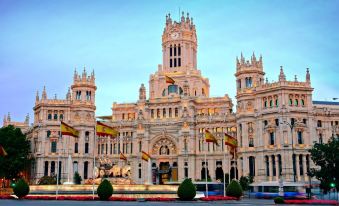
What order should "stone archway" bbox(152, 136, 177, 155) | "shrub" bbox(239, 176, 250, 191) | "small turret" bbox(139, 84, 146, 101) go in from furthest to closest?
"small turret" bbox(139, 84, 146, 101) → "stone archway" bbox(152, 136, 177, 155) → "shrub" bbox(239, 176, 250, 191)

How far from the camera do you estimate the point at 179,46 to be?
131000 mm

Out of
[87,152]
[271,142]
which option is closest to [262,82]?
[271,142]

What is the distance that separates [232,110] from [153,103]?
825 inches

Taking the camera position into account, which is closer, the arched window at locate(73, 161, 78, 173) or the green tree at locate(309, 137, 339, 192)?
the green tree at locate(309, 137, 339, 192)

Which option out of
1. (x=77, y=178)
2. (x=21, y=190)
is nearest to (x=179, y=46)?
(x=77, y=178)

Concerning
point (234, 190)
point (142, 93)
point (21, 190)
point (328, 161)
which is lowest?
point (234, 190)

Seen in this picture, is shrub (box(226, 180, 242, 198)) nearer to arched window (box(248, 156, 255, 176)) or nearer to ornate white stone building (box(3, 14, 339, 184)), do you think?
ornate white stone building (box(3, 14, 339, 184))

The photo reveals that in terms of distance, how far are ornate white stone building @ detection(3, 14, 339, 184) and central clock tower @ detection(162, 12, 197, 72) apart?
33 cm

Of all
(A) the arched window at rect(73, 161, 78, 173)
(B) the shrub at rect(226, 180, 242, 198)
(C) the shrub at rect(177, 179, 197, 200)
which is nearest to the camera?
(C) the shrub at rect(177, 179, 197, 200)

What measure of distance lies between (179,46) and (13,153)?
53.7m

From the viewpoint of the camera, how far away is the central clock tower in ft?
425

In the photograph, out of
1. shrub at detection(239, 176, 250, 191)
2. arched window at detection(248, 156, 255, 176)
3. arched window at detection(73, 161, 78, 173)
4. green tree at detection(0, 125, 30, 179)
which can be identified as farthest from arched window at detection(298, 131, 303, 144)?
green tree at detection(0, 125, 30, 179)

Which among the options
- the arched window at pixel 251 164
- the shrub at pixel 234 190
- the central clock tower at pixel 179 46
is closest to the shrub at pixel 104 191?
the shrub at pixel 234 190

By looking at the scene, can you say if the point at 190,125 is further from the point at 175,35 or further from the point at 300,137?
the point at 175,35
